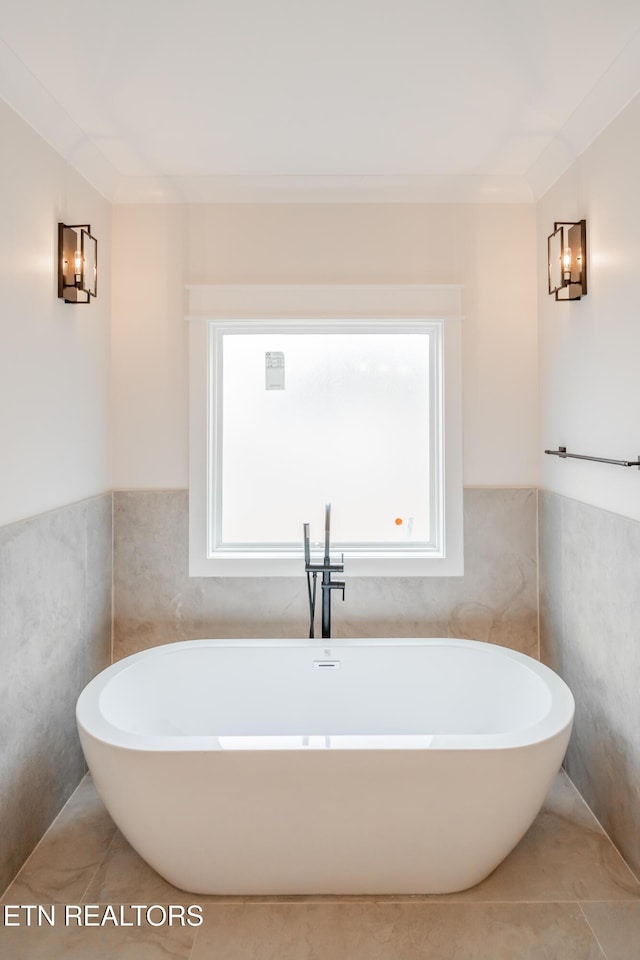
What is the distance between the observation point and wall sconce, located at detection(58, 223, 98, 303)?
2.23 metres

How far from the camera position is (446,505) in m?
2.74

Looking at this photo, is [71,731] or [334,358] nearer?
[71,731]

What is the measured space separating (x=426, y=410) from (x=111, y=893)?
225cm

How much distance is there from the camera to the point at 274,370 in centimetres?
285

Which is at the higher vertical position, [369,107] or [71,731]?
A: [369,107]

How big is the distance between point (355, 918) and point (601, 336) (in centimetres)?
210

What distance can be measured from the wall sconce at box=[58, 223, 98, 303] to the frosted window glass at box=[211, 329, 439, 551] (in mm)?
699

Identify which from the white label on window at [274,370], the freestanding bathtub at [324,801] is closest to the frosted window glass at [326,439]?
the white label on window at [274,370]

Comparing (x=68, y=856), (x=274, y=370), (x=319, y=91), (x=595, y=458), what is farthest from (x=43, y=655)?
(x=319, y=91)

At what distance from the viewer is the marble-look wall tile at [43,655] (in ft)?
6.23

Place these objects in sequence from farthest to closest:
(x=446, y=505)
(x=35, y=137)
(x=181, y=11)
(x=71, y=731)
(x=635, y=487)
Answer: (x=446, y=505) < (x=71, y=731) < (x=35, y=137) < (x=635, y=487) < (x=181, y=11)

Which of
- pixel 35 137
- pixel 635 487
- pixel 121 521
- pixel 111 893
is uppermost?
pixel 35 137

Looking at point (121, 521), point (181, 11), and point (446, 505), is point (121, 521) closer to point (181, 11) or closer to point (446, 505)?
point (446, 505)

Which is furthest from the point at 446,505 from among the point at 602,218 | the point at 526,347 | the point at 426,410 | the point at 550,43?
the point at 550,43
